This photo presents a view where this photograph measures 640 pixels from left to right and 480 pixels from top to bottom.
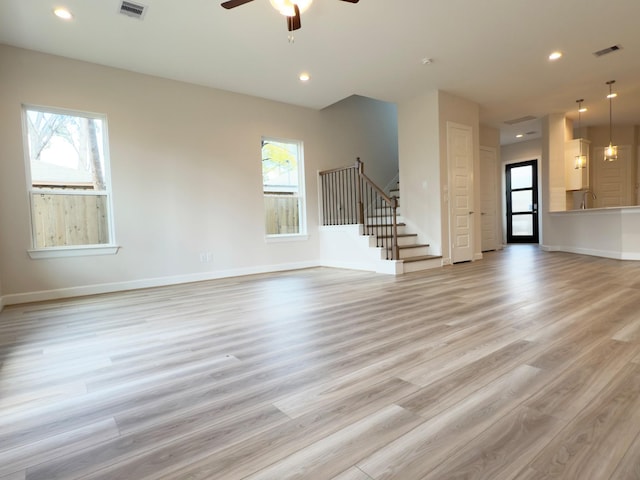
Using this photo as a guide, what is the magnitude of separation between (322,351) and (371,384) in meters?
0.50

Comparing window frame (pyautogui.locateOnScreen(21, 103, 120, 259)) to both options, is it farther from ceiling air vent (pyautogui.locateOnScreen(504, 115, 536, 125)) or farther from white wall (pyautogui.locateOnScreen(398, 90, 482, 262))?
ceiling air vent (pyautogui.locateOnScreen(504, 115, 536, 125))

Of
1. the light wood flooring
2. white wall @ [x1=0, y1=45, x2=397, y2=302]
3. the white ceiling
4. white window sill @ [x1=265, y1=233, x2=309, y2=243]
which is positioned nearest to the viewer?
the light wood flooring

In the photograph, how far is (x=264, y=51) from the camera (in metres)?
4.16

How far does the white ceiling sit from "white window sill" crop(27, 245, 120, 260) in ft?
7.65

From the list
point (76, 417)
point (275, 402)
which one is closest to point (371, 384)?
point (275, 402)

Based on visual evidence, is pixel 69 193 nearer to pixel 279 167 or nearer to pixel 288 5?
pixel 279 167

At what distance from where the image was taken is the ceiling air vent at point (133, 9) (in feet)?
10.5

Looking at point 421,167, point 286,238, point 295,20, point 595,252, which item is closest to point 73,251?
point 286,238

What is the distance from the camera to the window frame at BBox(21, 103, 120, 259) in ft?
12.9

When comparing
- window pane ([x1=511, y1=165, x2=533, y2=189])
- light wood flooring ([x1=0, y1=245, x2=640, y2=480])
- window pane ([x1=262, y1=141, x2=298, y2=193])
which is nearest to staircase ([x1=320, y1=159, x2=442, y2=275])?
window pane ([x1=262, y1=141, x2=298, y2=193])

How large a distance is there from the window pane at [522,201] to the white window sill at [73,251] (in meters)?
10.1

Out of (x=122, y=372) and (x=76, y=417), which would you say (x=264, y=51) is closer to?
(x=122, y=372)

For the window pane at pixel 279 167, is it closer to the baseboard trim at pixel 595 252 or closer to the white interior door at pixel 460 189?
the white interior door at pixel 460 189

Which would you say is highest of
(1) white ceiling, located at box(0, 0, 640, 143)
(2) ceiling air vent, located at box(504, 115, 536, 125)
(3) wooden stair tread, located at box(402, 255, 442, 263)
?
(1) white ceiling, located at box(0, 0, 640, 143)
